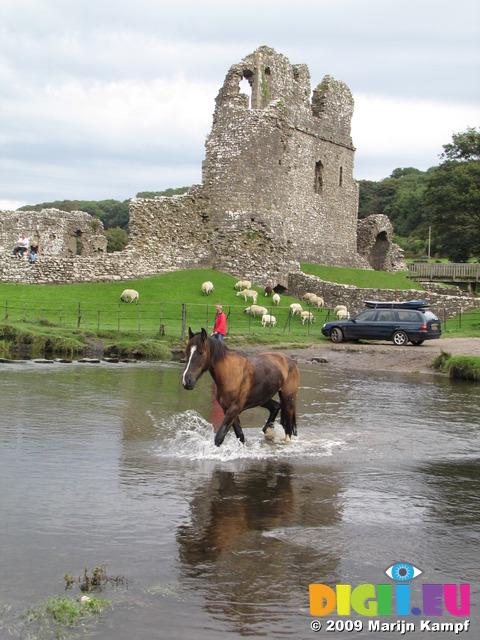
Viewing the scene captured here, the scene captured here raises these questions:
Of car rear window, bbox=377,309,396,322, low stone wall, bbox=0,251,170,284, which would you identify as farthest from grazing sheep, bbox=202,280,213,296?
car rear window, bbox=377,309,396,322

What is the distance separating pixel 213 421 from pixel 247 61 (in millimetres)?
35863

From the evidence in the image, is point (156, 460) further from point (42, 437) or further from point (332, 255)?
point (332, 255)

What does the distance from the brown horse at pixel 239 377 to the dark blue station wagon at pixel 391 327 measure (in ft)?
62.4

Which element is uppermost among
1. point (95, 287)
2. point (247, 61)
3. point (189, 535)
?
point (247, 61)

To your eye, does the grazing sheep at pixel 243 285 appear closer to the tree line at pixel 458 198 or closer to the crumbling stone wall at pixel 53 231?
the crumbling stone wall at pixel 53 231

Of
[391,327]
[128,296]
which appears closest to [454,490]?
[391,327]

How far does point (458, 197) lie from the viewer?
200 feet

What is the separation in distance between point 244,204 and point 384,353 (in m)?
18.7

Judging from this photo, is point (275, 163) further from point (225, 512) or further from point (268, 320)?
point (225, 512)

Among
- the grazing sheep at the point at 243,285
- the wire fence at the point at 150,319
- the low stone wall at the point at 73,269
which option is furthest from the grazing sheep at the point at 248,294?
the low stone wall at the point at 73,269

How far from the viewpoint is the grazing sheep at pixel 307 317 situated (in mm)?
36938

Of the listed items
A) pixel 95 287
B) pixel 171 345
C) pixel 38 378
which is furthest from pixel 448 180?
pixel 38 378

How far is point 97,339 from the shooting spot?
95.1ft

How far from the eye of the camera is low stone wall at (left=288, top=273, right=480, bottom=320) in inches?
1590
